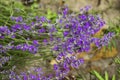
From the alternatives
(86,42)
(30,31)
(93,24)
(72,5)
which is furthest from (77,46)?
(72,5)

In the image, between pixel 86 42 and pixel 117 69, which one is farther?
pixel 117 69

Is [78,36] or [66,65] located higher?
[78,36]

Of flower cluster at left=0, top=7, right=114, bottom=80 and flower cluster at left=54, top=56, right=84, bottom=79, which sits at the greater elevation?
flower cluster at left=0, top=7, right=114, bottom=80

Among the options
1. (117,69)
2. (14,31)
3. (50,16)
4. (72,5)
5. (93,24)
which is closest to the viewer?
(93,24)

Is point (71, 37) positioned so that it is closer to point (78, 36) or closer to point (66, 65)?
point (78, 36)

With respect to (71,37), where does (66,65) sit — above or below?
below

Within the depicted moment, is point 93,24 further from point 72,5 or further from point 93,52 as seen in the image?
point 72,5

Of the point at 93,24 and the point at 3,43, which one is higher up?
the point at 93,24

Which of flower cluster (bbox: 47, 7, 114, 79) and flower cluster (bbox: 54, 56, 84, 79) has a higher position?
flower cluster (bbox: 47, 7, 114, 79)

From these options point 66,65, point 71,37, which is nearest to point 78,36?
point 71,37

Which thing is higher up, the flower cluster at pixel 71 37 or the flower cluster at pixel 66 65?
the flower cluster at pixel 71 37

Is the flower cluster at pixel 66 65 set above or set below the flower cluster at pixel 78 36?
below
